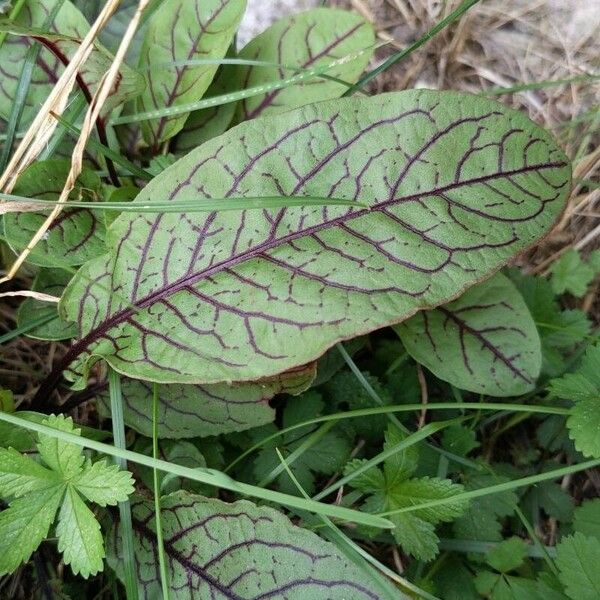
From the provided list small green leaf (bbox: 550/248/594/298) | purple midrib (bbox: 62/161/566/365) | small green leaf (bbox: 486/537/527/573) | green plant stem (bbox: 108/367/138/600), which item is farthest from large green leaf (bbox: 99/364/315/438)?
small green leaf (bbox: 550/248/594/298)

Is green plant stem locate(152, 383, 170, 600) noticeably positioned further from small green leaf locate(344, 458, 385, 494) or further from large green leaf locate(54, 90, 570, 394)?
small green leaf locate(344, 458, 385, 494)

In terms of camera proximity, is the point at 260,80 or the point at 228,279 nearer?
the point at 228,279

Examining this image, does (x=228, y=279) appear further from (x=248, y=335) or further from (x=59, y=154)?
(x=59, y=154)

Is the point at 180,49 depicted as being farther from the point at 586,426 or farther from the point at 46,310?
the point at 586,426

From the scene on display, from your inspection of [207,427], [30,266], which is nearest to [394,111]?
[207,427]

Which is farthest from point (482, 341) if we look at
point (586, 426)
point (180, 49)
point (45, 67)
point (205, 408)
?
point (45, 67)

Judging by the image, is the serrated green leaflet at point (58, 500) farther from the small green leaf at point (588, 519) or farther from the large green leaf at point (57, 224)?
the small green leaf at point (588, 519)

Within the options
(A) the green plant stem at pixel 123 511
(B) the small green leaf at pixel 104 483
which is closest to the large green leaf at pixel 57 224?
(A) the green plant stem at pixel 123 511
